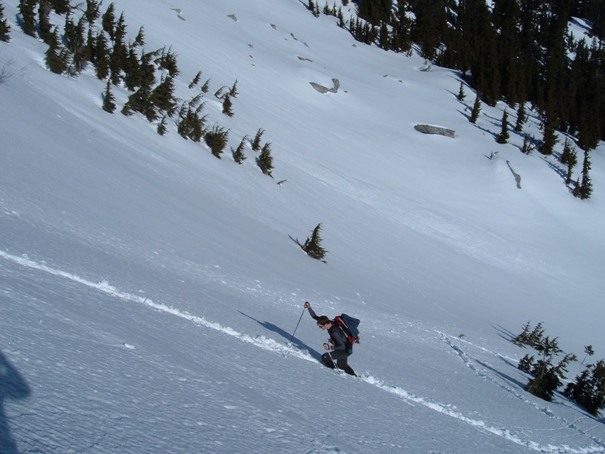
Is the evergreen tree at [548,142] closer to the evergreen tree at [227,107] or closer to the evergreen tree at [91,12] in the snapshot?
the evergreen tree at [227,107]

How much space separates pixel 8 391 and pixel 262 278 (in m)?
7.50

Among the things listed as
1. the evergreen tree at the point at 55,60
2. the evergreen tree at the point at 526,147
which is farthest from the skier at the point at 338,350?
the evergreen tree at the point at 526,147

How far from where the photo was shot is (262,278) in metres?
10.1

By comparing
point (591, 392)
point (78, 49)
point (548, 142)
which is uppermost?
point (548, 142)

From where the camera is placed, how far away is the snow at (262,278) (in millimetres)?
3375

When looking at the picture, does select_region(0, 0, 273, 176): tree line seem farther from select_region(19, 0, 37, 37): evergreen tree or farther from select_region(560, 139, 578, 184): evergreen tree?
select_region(560, 139, 578, 184): evergreen tree

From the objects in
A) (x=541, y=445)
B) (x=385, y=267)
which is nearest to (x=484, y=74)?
(x=385, y=267)

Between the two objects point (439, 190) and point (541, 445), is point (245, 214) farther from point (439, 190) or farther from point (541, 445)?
point (439, 190)

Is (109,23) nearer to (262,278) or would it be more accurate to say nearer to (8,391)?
(262,278)

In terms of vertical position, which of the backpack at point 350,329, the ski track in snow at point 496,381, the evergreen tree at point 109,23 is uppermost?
the evergreen tree at point 109,23

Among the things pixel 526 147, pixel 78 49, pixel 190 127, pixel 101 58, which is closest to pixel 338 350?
pixel 190 127

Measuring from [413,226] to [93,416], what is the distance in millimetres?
20549

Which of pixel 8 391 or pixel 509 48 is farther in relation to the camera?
pixel 509 48

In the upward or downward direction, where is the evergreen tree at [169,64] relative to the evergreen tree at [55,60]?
upward
